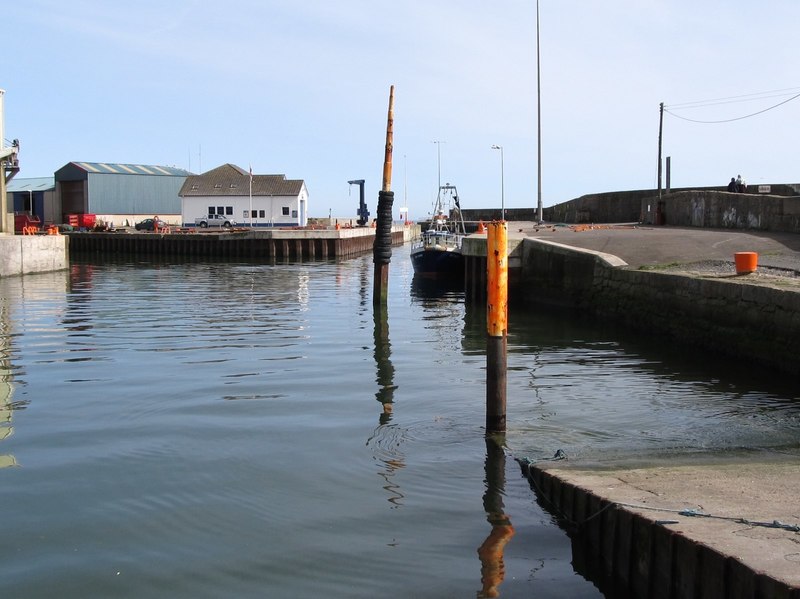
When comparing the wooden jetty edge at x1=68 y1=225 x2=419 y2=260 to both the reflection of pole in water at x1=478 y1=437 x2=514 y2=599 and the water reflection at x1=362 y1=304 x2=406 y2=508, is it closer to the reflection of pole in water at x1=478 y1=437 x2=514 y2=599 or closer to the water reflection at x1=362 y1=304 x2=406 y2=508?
the water reflection at x1=362 y1=304 x2=406 y2=508

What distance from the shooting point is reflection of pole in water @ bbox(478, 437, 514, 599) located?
234 inches

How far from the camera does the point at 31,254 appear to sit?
38.5m

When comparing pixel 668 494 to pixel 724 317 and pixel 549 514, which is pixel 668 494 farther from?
pixel 724 317

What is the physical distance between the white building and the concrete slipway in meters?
71.4

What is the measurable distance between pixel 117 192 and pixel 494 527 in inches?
3354

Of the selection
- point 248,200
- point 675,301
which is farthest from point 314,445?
point 248,200

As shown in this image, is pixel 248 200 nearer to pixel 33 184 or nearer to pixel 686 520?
pixel 33 184

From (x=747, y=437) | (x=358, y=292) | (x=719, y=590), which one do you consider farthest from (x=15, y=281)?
(x=719, y=590)

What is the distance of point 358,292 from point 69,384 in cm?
1862

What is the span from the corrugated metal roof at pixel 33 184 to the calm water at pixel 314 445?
246ft

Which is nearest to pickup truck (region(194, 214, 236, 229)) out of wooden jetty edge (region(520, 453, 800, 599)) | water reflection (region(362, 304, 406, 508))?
water reflection (region(362, 304, 406, 508))

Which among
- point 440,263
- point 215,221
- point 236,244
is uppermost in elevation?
point 215,221

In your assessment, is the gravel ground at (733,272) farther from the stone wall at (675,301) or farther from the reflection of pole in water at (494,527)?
the reflection of pole in water at (494,527)

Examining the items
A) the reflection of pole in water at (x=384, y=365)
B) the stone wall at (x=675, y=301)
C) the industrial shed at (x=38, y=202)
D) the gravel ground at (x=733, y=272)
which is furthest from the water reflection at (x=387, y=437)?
the industrial shed at (x=38, y=202)
